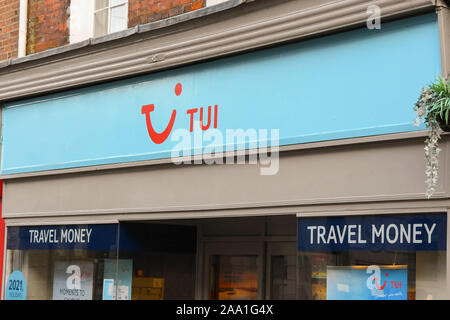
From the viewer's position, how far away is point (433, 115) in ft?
19.7

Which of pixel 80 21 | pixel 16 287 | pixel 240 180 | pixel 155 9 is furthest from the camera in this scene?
pixel 16 287

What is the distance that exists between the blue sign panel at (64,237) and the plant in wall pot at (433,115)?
4320mm

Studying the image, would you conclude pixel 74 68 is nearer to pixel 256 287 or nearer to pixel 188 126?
pixel 188 126

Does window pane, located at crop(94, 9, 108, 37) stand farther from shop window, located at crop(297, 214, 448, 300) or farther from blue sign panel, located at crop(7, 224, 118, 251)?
shop window, located at crop(297, 214, 448, 300)

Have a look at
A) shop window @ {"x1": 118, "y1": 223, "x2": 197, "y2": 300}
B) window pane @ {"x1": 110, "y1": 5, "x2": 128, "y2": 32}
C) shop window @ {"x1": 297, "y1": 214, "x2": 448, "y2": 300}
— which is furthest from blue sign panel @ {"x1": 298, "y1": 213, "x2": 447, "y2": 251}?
window pane @ {"x1": 110, "y1": 5, "x2": 128, "y2": 32}

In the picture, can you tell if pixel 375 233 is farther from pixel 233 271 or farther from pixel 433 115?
pixel 233 271

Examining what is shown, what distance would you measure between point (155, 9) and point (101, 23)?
4.57 feet

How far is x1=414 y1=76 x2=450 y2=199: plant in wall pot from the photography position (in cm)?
596

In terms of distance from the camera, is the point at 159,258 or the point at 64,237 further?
the point at 64,237

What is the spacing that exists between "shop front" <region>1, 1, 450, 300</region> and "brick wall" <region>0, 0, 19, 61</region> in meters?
0.79

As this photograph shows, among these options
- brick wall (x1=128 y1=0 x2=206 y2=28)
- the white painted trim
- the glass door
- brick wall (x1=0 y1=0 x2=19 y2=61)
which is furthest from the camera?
brick wall (x1=0 y1=0 x2=19 y2=61)

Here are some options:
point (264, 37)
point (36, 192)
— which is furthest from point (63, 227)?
point (264, 37)

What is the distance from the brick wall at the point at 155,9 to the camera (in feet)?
28.6

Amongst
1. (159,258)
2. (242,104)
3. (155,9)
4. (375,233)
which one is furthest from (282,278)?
(155,9)
